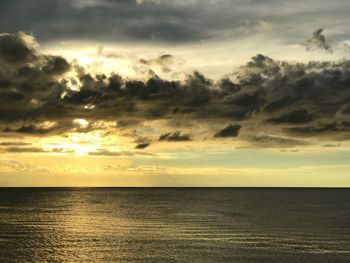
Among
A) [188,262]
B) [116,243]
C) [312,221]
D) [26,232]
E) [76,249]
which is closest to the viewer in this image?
[188,262]

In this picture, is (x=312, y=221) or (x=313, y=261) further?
(x=312, y=221)

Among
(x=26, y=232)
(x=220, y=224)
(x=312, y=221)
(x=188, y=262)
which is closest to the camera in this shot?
(x=188, y=262)

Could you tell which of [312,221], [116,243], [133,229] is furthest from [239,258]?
[312,221]

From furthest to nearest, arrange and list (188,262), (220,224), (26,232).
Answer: (220,224) → (26,232) → (188,262)

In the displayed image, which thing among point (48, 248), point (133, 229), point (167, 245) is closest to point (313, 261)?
point (167, 245)

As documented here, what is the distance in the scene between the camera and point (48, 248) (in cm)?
8562

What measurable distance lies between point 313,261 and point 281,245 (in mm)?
14925

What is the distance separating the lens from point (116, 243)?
3568 inches

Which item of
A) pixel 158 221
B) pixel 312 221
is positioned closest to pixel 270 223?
pixel 312 221

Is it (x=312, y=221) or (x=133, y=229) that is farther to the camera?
(x=312, y=221)

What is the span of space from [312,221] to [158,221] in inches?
1634

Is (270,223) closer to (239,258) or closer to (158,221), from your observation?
(158,221)

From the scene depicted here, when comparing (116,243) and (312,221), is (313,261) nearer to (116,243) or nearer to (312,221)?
(116,243)

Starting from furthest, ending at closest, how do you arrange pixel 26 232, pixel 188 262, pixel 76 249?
1. pixel 26 232
2. pixel 76 249
3. pixel 188 262
